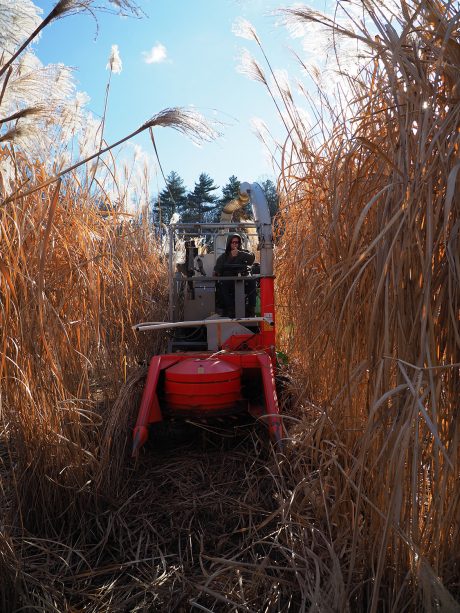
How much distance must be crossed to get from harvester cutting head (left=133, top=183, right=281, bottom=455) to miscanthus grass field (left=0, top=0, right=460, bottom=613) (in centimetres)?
19

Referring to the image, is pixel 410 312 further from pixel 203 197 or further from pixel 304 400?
pixel 203 197

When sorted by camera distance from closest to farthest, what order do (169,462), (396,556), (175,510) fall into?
(396,556) < (175,510) < (169,462)

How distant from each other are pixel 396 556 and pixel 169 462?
1.81m

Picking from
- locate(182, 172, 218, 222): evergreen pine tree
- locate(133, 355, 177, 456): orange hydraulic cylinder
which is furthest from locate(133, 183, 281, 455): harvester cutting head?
locate(182, 172, 218, 222): evergreen pine tree

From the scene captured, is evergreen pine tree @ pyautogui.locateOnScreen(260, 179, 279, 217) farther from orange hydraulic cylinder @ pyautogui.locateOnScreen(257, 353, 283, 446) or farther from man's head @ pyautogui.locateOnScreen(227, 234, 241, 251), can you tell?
orange hydraulic cylinder @ pyautogui.locateOnScreen(257, 353, 283, 446)

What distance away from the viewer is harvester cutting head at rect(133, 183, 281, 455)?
2.81 m

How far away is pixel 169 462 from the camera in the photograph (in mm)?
2928

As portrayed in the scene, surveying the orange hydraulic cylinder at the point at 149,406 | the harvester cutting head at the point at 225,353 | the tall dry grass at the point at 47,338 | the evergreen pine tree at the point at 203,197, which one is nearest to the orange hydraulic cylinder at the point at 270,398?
the harvester cutting head at the point at 225,353

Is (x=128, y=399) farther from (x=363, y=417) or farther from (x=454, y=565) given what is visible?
(x=454, y=565)

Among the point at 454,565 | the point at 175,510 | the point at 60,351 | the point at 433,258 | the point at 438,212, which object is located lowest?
the point at 175,510

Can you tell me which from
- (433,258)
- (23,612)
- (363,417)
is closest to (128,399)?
(23,612)

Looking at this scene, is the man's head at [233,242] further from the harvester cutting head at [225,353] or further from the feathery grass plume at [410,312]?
the feathery grass plume at [410,312]

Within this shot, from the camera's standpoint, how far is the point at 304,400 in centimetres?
215

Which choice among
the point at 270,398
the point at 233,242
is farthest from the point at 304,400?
the point at 233,242
